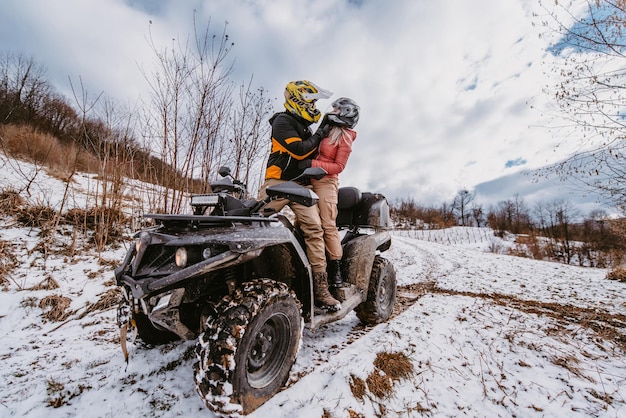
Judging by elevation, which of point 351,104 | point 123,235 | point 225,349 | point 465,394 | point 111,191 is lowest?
point 465,394

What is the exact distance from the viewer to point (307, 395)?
1.97 m

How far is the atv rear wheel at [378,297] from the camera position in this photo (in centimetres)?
330

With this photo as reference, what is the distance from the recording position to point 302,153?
2744 millimetres

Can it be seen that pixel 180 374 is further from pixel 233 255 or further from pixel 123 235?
pixel 123 235

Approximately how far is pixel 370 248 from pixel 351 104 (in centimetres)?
162

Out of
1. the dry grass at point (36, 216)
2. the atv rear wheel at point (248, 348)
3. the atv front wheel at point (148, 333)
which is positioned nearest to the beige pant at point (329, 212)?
the atv rear wheel at point (248, 348)

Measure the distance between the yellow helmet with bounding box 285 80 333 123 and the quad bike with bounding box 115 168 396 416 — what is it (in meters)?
0.90

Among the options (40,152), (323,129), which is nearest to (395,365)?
(323,129)

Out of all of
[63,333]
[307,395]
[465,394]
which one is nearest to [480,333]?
[465,394]

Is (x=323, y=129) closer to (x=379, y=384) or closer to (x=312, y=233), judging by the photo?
(x=312, y=233)

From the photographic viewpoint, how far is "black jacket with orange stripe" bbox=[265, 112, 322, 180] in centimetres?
275

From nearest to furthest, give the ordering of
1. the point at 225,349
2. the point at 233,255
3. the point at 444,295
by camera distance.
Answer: the point at 225,349 < the point at 233,255 < the point at 444,295

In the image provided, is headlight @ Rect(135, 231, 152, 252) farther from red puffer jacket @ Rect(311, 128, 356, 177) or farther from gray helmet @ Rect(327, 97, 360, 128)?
gray helmet @ Rect(327, 97, 360, 128)

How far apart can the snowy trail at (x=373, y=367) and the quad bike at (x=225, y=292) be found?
293mm
